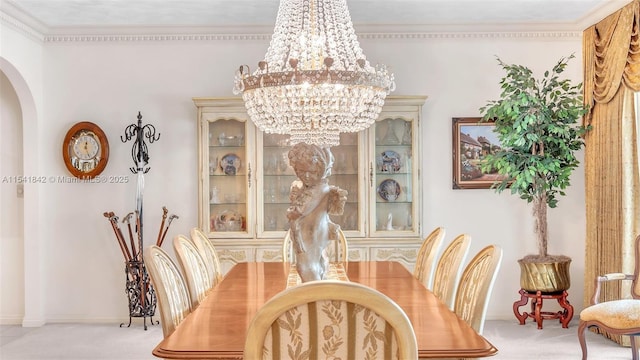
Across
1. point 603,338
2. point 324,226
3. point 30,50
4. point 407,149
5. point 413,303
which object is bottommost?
point 603,338

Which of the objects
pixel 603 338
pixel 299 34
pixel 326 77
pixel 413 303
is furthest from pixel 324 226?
pixel 603 338

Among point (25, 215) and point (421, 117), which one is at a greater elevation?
point (421, 117)

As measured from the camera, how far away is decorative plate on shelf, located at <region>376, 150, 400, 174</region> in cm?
500

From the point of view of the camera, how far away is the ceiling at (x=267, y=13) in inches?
180

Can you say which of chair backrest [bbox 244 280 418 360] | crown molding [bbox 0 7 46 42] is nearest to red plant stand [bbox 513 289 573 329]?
chair backrest [bbox 244 280 418 360]

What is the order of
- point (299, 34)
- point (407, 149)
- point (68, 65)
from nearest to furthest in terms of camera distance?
point (299, 34) < point (407, 149) < point (68, 65)

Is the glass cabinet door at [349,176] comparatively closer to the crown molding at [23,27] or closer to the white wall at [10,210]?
the crown molding at [23,27]

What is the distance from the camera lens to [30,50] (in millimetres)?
5066

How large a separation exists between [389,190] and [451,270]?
6.79 ft

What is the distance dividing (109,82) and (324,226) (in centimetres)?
351

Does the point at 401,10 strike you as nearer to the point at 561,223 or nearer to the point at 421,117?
the point at 421,117

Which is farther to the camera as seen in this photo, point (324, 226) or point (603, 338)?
point (603, 338)

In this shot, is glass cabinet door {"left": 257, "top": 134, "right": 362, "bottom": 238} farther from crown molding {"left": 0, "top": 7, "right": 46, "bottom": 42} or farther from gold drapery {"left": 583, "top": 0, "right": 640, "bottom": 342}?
crown molding {"left": 0, "top": 7, "right": 46, "bottom": 42}

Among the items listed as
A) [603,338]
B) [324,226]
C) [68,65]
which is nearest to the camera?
[324,226]
